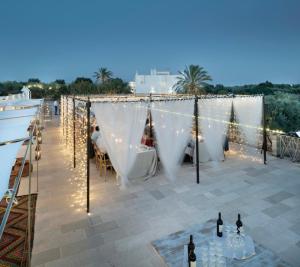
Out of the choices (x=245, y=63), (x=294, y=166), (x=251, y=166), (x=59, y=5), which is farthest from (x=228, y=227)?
(x=59, y=5)

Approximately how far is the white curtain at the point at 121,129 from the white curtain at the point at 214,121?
1.85m

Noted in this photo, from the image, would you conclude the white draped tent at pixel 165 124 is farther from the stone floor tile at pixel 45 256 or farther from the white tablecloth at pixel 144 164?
the stone floor tile at pixel 45 256

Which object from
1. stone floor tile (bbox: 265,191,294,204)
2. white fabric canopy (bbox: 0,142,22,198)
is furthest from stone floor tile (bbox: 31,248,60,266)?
stone floor tile (bbox: 265,191,294,204)

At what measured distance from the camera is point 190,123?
5719mm

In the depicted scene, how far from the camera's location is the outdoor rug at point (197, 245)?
2822 millimetres

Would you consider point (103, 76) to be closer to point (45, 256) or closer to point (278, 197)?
point (278, 197)

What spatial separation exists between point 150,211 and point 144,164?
5.62 ft

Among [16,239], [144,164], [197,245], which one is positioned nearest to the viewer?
[197,245]

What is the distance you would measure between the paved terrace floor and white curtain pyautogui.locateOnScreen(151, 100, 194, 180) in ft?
1.66

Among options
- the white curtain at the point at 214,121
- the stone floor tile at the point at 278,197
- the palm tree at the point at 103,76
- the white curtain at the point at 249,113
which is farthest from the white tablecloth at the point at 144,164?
the palm tree at the point at 103,76

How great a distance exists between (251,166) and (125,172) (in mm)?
3629

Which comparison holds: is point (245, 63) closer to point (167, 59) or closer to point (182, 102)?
point (167, 59)

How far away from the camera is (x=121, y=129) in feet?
15.9

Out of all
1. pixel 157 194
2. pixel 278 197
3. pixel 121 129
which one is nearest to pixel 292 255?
pixel 278 197
